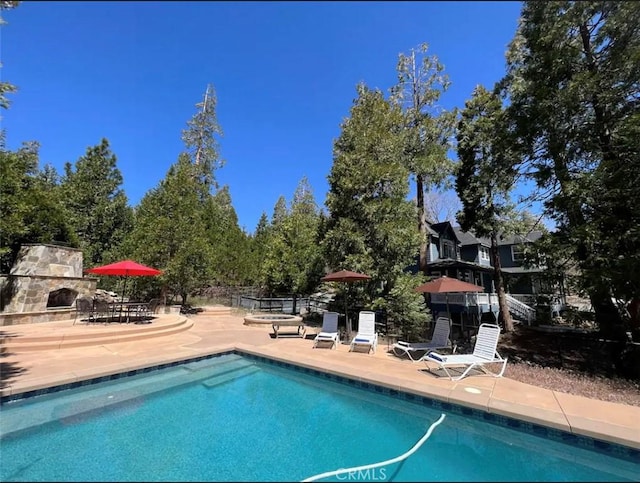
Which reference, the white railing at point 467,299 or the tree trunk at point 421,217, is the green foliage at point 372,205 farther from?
the white railing at point 467,299

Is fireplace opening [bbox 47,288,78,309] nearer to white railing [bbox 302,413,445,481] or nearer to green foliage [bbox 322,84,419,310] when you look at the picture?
green foliage [bbox 322,84,419,310]

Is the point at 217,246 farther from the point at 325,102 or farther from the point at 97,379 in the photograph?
the point at 97,379

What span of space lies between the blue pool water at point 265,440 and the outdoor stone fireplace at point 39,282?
9.12 meters

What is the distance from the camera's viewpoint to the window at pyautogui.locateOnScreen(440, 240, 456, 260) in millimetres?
25734

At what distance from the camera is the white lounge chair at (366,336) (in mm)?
9414

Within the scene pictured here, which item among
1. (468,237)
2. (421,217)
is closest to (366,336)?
(421,217)

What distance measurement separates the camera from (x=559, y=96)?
28.2ft

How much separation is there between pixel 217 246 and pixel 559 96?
23033 millimetres

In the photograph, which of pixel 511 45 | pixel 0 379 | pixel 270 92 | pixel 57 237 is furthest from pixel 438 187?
pixel 57 237

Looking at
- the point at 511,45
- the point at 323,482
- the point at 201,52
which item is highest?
the point at 511,45

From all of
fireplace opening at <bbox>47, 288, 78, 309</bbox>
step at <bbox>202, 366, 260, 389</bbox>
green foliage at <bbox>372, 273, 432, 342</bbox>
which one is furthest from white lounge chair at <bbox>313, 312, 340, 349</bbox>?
fireplace opening at <bbox>47, 288, 78, 309</bbox>

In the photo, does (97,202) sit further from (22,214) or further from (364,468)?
(364,468)

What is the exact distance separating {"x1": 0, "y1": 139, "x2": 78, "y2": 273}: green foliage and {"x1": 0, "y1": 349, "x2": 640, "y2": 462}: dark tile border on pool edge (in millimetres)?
8071

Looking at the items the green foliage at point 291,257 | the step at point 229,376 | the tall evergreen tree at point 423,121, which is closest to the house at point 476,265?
the tall evergreen tree at point 423,121
